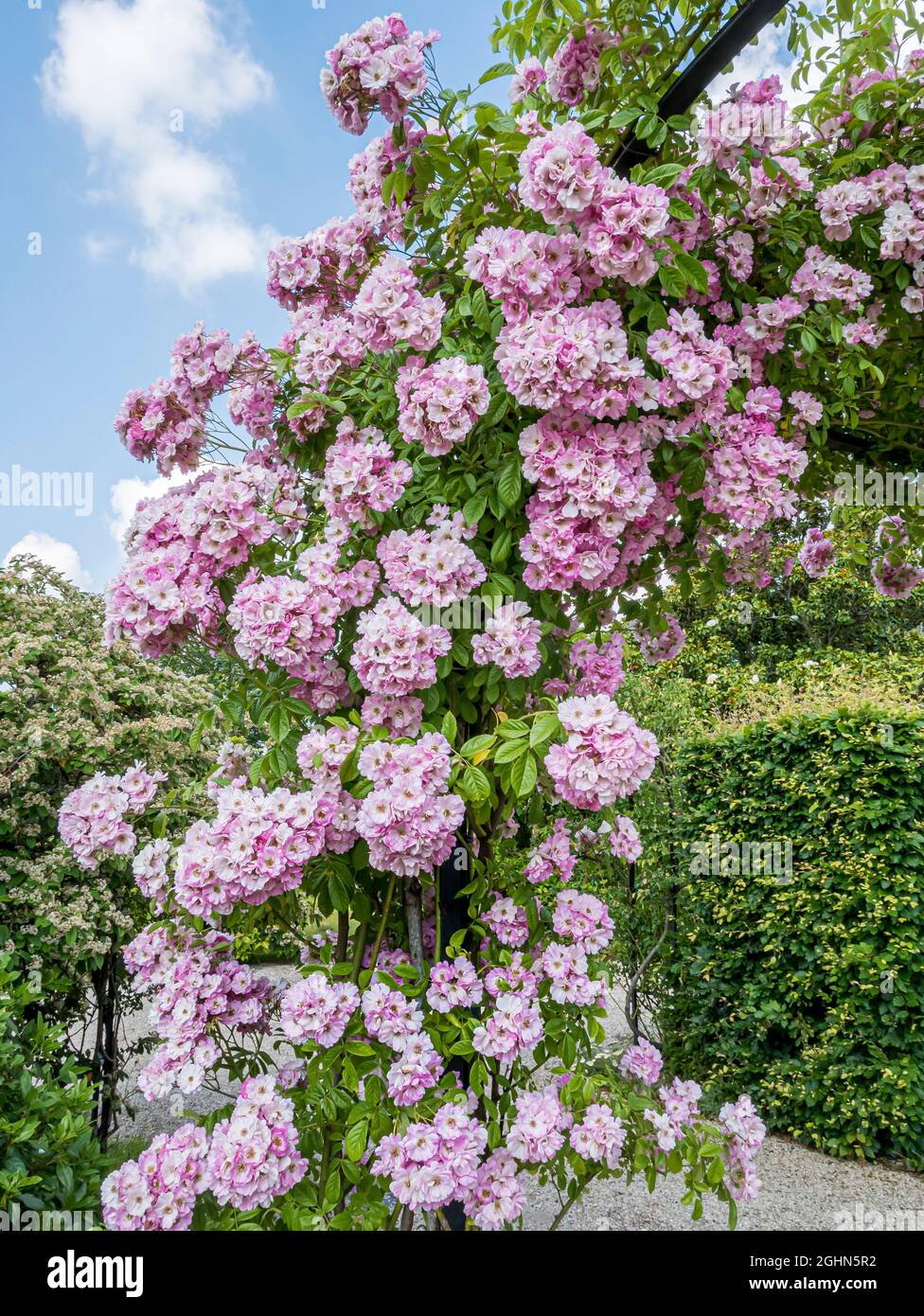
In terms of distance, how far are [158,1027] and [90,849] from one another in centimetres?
44

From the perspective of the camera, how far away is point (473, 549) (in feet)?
6.01

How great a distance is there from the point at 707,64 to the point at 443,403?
3.29 ft

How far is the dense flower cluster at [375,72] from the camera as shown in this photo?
1.83m

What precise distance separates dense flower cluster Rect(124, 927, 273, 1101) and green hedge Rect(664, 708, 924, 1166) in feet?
10.8

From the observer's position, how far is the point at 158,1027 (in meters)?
1.85

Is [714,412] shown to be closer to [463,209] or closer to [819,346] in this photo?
[819,346]

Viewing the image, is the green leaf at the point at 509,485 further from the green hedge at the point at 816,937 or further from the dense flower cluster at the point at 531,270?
the green hedge at the point at 816,937

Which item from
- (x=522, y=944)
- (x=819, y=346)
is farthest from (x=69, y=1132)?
(x=819, y=346)

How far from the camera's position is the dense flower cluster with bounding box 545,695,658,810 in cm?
144

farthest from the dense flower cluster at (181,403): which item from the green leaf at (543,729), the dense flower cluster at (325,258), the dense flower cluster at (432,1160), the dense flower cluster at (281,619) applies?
the dense flower cluster at (432,1160)

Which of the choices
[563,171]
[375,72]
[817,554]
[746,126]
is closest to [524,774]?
[563,171]

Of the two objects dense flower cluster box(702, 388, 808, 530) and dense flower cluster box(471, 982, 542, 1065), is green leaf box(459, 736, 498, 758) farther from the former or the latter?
dense flower cluster box(702, 388, 808, 530)

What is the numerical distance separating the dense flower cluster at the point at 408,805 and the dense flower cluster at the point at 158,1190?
691 mm

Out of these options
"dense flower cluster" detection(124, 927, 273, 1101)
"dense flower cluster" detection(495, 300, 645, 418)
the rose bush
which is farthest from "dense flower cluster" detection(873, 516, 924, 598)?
"dense flower cluster" detection(124, 927, 273, 1101)
